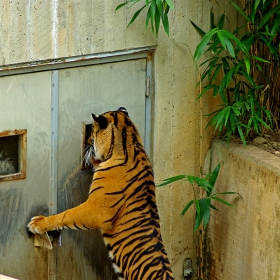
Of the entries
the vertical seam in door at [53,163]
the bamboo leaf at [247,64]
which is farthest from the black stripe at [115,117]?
the bamboo leaf at [247,64]

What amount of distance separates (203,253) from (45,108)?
1826 millimetres

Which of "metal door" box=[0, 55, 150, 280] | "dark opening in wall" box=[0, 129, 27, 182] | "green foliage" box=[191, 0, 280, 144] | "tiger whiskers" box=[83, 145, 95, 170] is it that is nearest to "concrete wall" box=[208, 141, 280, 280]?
"green foliage" box=[191, 0, 280, 144]

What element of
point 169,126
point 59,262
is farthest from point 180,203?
point 59,262

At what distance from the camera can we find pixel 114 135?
193 inches

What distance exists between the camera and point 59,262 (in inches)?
201

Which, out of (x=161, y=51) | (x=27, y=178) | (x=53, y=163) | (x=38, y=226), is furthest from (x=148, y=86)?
(x=38, y=226)

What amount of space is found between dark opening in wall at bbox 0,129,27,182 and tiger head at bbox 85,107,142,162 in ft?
1.58

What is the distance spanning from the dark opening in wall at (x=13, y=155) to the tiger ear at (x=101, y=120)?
0.44m

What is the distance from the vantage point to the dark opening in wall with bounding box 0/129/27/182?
471cm

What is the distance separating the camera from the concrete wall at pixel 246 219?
5.01 m

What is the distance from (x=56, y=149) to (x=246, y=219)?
140 centimetres

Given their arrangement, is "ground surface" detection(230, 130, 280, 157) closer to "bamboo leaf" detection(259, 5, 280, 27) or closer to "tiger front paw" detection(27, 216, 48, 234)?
"bamboo leaf" detection(259, 5, 280, 27)

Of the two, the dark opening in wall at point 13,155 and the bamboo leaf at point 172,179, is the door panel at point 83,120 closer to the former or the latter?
the dark opening in wall at point 13,155

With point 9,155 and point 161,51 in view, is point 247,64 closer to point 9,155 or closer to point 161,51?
point 161,51
